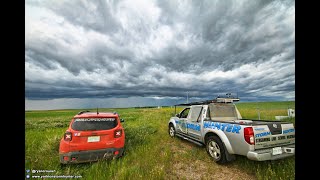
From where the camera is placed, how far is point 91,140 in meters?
4.06

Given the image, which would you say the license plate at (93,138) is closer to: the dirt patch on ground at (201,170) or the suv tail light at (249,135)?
the dirt patch on ground at (201,170)

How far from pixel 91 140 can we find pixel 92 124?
50cm

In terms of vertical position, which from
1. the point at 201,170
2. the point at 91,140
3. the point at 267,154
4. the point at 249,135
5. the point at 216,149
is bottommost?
the point at 201,170

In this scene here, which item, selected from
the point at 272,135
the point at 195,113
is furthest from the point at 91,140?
the point at 272,135

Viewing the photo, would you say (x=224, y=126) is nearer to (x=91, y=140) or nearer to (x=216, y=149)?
(x=216, y=149)

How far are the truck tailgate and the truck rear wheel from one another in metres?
1.00

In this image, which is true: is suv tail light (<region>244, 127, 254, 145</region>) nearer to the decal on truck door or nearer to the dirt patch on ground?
the decal on truck door

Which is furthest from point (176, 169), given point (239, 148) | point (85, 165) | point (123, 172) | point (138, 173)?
point (85, 165)

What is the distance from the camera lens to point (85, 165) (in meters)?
4.22

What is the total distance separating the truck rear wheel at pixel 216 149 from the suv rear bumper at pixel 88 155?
314 centimetres

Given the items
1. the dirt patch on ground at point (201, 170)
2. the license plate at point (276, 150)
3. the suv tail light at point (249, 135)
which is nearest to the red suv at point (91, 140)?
the dirt patch on ground at point (201, 170)

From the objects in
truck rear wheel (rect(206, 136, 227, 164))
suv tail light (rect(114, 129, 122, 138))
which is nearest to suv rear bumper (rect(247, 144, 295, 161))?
truck rear wheel (rect(206, 136, 227, 164))

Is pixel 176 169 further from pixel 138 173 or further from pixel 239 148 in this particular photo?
pixel 239 148
